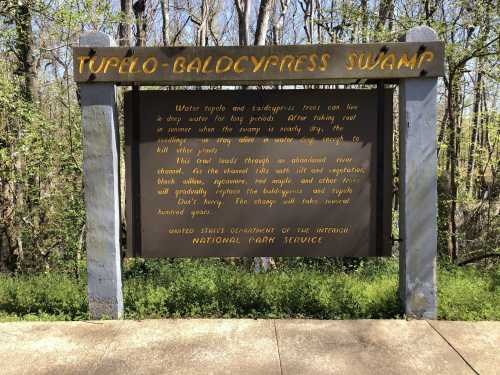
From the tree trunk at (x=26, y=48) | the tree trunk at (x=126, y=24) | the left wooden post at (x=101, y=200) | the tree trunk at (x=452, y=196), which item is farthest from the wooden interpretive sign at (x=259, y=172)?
the tree trunk at (x=126, y=24)

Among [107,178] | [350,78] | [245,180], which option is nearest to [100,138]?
[107,178]

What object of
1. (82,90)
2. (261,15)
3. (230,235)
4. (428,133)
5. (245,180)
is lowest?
(230,235)

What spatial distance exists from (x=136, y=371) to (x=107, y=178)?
1968 millimetres

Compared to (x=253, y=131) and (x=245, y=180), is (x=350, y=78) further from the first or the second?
(x=245, y=180)

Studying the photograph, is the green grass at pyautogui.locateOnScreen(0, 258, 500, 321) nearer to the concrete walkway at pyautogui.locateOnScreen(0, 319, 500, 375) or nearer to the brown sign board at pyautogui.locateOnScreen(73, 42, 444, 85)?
the concrete walkway at pyautogui.locateOnScreen(0, 319, 500, 375)

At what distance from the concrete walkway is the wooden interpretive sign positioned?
2.67ft

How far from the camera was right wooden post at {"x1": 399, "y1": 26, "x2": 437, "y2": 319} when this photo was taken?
435 cm

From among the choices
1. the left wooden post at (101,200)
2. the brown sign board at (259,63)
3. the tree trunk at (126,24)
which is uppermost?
the tree trunk at (126,24)

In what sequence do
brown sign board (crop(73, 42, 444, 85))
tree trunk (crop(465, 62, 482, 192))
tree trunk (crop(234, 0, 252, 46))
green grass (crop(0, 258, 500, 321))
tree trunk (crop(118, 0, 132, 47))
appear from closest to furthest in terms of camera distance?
brown sign board (crop(73, 42, 444, 85)), green grass (crop(0, 258, 500, 321)), tree trunk (crop(465, 62, 482, 192)), tree trunk (crop(118, 0, 132, 47)), tree trunk (crop(234, 0, 252, 46))

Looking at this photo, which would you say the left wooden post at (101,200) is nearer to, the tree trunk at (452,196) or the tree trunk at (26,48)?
the tree trunk at (26,48)

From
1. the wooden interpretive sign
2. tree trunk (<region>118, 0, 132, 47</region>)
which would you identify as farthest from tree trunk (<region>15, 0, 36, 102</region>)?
the wooden interpretive sign

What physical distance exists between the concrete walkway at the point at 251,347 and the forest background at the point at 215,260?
32cm

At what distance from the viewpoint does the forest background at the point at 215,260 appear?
4660mm

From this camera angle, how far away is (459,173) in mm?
10562
